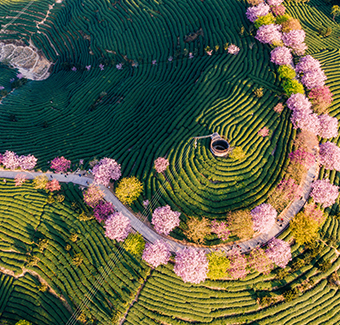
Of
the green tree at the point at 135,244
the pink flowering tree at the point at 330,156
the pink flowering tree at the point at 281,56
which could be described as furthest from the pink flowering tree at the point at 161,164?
the pink flowering tree at the point at 281,56

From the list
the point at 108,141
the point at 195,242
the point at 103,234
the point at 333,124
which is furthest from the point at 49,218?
the point at 333,124

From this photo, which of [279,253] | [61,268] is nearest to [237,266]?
[279,253]

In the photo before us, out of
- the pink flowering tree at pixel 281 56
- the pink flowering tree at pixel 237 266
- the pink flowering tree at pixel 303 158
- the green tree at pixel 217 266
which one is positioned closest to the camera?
the green tree at pixel 217 266

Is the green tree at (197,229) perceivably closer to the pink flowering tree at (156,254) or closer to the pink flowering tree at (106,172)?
the pink flowering tree at (156,254)

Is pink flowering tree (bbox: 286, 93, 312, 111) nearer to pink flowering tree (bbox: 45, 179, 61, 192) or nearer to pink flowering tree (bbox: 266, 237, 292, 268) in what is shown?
pink flowering tree (bbox: 266, 237, 292, 268)

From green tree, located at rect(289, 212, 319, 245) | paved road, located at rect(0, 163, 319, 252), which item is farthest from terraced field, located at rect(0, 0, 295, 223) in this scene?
green tree, located at rect(289, 212, 319, 245)

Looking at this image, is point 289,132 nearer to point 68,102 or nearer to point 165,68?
point 165,68

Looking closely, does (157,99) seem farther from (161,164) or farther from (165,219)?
(165,219)

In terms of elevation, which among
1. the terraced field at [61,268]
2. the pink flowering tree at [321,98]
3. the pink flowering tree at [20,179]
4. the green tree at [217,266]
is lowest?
the terraced field at [61,268]
